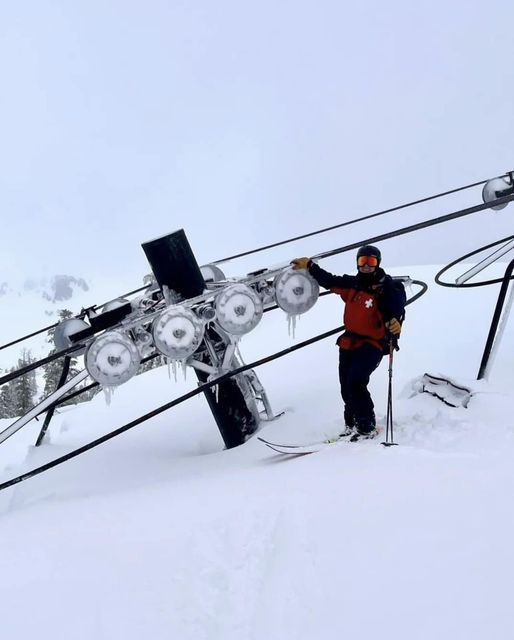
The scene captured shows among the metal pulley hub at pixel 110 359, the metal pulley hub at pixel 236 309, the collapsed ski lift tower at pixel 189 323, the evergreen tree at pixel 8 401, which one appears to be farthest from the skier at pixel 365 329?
the evergreen tree at pixel 8 401

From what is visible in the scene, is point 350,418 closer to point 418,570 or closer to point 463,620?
point 418,570

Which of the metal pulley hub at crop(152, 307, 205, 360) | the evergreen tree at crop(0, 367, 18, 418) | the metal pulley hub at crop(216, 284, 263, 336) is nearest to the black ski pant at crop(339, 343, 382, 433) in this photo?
the metal pulley hub at crop(216, 284, 263, 336)

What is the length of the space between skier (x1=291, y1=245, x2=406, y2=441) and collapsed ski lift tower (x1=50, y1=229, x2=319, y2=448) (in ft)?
2.75

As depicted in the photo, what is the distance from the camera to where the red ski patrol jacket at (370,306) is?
19.9 feet

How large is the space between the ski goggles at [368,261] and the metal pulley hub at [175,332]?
2.23 meters

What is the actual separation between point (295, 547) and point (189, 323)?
3.62 m

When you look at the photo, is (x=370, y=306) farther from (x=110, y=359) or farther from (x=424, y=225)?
(x=110, y=359)

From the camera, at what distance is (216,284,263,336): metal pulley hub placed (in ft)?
22.1

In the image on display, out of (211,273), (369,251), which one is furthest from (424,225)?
(211,273)

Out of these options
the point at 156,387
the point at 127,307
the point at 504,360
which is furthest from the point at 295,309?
the point at 156,387

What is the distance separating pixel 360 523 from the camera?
139 inches

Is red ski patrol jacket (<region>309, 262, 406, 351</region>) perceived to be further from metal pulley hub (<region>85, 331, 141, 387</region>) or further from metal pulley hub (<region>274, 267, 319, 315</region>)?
metal pulley hub (<region>85, 331, 141, 387</region>)

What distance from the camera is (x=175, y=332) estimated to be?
21.3 feet

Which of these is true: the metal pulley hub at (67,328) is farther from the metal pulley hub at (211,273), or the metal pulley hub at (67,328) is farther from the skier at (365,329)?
the skier at (365,329)
